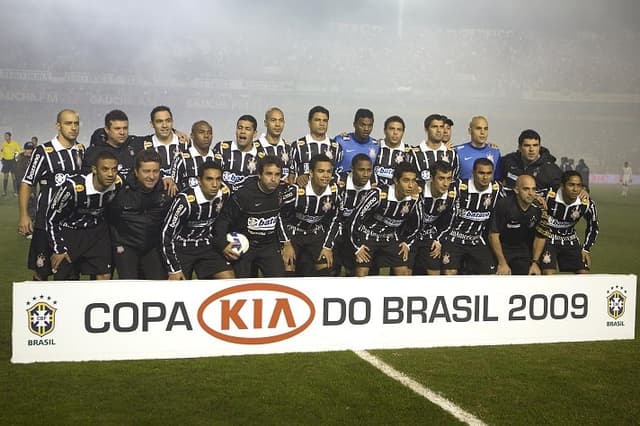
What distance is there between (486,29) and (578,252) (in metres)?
50.6

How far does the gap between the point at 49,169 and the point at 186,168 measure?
123cm

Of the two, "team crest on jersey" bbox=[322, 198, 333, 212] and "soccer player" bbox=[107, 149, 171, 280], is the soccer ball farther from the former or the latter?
"team crest on jersey" bbox=[322, 198, 333, 212]

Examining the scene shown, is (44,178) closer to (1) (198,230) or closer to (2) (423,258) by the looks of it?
(1) (198,230)

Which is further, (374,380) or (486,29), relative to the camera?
(486,29)

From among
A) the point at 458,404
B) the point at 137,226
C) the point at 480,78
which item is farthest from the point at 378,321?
the point at 480,78

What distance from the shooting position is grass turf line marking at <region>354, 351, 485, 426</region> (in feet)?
13.4

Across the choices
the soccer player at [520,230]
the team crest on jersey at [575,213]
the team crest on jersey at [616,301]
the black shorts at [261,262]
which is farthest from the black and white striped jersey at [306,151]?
the team crest on jersey at [616,301]

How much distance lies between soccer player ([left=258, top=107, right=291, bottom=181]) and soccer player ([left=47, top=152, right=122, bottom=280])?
1850 millimetres

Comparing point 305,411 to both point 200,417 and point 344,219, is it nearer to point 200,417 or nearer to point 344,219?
point 200,417

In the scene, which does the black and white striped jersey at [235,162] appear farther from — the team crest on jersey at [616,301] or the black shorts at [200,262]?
the team crest on jersey at [616,301]

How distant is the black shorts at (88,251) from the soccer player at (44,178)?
8.9 inches

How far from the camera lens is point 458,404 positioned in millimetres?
4320

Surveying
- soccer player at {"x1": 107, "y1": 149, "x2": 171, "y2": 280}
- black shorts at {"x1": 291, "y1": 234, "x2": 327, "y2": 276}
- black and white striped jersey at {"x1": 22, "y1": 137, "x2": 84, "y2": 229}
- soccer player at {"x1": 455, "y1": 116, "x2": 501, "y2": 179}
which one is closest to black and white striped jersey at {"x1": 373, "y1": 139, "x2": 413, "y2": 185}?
soccer player at {"x1": 455, "y1": 116, "x2": 501, "y2": 179}

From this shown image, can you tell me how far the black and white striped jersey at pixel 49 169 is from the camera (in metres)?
6.33
